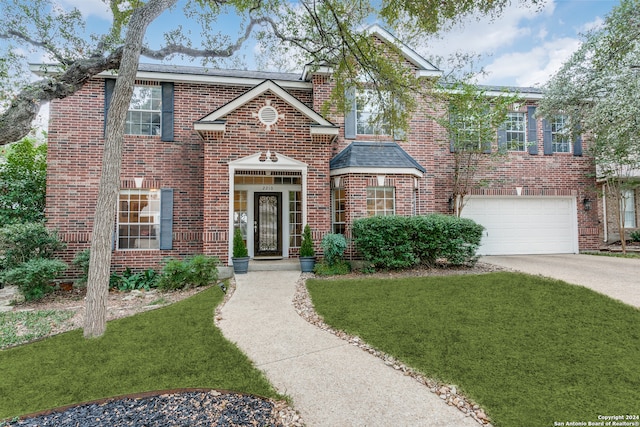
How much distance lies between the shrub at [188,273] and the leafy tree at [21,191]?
15.3 ft

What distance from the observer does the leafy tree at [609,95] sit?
8203 mm

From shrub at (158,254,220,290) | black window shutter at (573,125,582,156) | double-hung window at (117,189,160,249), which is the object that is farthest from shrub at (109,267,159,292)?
black window shutter at (573,125,582,156)

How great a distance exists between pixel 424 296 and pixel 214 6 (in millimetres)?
8048

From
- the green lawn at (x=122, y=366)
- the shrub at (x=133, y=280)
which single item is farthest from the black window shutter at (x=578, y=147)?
the shrub at (x=133, y=280)

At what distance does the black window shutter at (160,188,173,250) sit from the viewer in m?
9.52

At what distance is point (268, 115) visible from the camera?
9203mm

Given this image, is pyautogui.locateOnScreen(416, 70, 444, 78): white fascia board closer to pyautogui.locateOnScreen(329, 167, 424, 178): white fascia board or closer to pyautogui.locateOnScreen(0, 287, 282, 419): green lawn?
pyautogui.locateOnScreen(329, 167, 424, 178): white fascia board

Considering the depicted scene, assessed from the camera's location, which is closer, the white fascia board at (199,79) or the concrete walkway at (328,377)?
the concrete walkway at (328,377)

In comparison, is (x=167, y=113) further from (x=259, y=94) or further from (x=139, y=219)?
(x=139, y=219)

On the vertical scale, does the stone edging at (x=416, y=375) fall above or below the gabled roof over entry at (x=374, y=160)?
below

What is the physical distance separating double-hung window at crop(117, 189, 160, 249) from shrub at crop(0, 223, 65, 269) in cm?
157

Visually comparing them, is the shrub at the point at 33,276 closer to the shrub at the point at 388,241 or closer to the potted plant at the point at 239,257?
the potted plant at the point at 239,257

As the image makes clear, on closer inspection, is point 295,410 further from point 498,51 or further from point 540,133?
point 540,133

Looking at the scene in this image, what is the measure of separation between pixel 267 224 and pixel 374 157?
4.08 m
